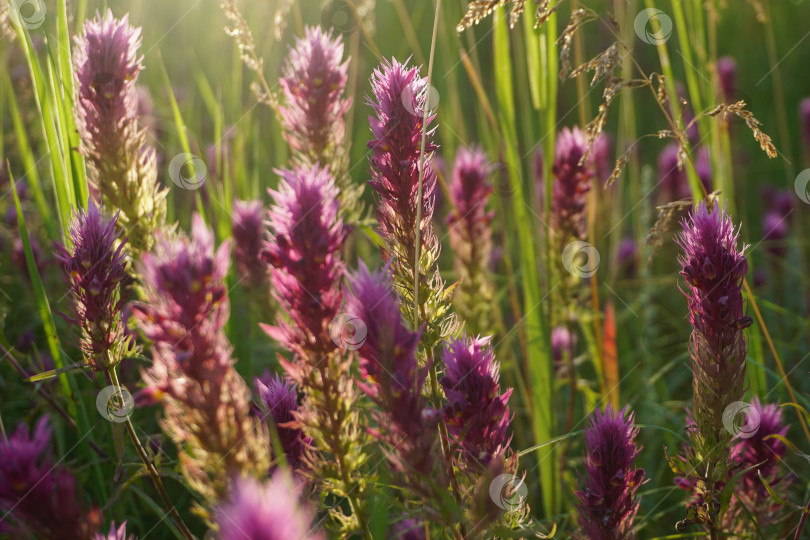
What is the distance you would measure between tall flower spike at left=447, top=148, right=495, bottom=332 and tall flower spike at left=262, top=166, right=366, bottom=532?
132cm

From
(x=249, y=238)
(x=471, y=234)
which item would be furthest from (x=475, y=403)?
(x=249, y=238)

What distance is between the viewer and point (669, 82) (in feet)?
6.95

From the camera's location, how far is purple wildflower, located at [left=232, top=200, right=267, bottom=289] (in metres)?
2.68

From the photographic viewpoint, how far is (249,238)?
8.93 ft

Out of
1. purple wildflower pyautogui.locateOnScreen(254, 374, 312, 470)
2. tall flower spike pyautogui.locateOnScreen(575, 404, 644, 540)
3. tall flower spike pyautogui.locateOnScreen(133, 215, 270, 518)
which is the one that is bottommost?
tall flower spike pyautogui.locateOnScreen(575, 404, 644, 540)

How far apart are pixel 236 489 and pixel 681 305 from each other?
139 inches

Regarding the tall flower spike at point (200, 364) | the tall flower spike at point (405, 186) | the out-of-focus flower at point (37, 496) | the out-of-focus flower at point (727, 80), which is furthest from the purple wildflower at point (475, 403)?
the out-of-focus flower at point (727, 80)

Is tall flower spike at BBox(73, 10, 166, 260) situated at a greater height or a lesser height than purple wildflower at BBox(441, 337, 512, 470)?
greater

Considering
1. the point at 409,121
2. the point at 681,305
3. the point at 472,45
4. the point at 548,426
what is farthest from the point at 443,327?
the point at 681,305

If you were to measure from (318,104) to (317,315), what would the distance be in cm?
86

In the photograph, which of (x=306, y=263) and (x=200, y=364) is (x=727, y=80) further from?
(x=200, y=364)

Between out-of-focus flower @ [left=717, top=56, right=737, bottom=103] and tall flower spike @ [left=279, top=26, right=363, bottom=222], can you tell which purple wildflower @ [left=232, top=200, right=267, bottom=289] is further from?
out-of-focus flower @ [left=717, top=56, right=737, bottom=103]

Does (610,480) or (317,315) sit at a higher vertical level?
(317,315)

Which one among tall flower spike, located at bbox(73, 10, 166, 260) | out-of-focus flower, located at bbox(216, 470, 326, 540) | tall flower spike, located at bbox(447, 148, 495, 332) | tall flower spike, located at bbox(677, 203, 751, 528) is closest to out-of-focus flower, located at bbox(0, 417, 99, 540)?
out-of-focus flower, located at bbox(216, 470, 326, 540)
